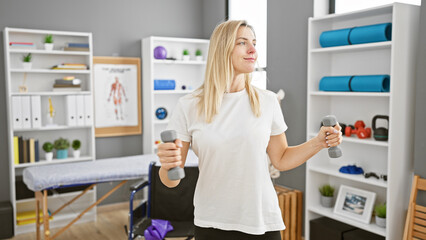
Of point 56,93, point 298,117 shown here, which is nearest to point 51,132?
point 56,93

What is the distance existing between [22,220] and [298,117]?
2.76 metres

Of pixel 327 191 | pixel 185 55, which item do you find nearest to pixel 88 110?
pixel 185 55

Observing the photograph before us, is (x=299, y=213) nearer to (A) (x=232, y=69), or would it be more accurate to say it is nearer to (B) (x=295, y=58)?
(B) (x=295, y=58)

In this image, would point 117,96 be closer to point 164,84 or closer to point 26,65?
point 164,84

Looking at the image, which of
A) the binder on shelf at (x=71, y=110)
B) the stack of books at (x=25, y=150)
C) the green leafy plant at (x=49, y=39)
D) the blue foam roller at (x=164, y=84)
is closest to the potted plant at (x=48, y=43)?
the green leafy plant at (x=49, y=39)

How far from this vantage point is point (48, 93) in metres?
4.13

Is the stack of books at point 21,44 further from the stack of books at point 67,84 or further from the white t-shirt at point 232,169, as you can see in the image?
the white t-shirt at point 232,169

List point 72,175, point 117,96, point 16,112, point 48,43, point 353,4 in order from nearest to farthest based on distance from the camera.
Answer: point 72,175, point 353,4, point 16,112, point 48,43, point 117,96

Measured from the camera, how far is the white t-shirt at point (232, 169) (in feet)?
4.84

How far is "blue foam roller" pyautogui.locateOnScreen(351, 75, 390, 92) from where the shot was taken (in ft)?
9.43

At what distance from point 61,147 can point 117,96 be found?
0.84m

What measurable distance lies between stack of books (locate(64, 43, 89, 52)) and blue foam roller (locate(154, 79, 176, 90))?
821 millimetres

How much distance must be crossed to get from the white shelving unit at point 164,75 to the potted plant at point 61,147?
0.90 m

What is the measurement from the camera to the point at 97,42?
4641mm
